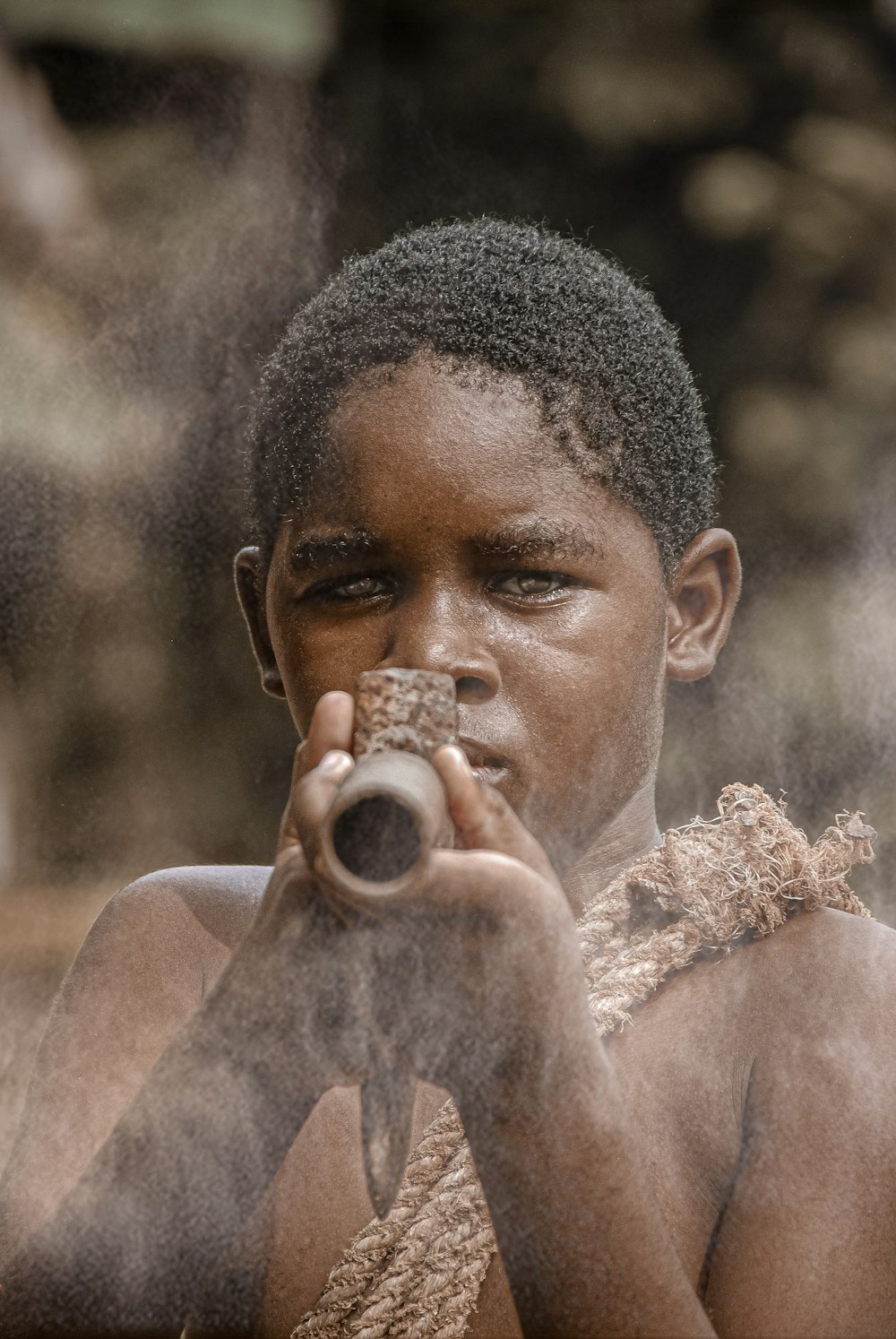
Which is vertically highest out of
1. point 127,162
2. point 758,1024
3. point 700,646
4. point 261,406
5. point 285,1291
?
point 127,162

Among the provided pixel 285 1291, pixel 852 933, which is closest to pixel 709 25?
pixel 852 933

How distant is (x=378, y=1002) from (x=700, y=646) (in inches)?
16.2

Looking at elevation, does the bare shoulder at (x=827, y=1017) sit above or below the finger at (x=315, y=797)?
below

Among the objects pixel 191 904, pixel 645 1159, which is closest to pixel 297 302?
pixel 191 904

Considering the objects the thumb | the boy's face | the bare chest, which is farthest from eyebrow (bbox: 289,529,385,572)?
the bare chest

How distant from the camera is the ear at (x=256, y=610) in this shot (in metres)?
0.98

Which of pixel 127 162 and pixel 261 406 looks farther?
pixel 127 162

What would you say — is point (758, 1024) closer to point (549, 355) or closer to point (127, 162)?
point (549, 355)

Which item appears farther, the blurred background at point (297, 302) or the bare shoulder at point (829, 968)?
the blurred background at point (297, 302)

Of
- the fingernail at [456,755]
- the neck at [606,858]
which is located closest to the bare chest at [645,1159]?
the neck at [606,858]

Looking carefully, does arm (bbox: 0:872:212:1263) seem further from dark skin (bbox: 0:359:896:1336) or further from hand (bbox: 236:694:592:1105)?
hand (bbox: 236:694:592:1105)

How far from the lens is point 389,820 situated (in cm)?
52

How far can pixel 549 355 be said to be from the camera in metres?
0.84

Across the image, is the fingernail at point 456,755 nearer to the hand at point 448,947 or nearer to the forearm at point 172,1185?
the hand at point 448,947
